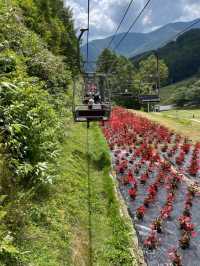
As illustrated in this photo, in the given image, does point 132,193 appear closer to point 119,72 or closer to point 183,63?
point 119,72

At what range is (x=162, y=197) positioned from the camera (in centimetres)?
1319

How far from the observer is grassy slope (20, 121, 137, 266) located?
692 cm

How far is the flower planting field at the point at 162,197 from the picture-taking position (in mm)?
9359

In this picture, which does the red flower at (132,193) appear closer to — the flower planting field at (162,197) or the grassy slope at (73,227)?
the flower planting field at (162,197)

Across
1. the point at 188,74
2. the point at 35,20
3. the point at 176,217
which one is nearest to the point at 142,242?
the point at 176,217

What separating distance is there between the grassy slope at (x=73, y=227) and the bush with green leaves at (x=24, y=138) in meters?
0.70

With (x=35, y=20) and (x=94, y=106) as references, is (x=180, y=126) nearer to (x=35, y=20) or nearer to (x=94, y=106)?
(x=35, y=20)

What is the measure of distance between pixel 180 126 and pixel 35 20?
49.6 feet

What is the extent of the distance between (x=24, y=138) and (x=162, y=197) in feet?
22.2

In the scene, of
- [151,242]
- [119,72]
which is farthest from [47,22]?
[119,72]

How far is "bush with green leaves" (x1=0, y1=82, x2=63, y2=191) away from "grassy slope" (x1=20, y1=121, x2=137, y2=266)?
2.31 ft

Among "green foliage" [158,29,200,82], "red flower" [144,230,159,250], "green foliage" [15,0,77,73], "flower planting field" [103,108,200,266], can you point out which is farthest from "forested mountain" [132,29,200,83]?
"red flower" [144,230,159,250]

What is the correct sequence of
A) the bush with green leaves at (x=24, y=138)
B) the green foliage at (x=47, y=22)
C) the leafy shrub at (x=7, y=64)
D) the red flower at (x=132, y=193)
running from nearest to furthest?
the bush with green leaves at (x=24, y=138) → the leafy shrub at (x=7, y=64) → the red flower at (x=132, y=193) → the green foliage at (x=47, y=22)

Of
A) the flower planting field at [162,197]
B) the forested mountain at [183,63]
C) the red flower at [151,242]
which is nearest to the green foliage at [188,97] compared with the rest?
the forested mountain at [183,63]
